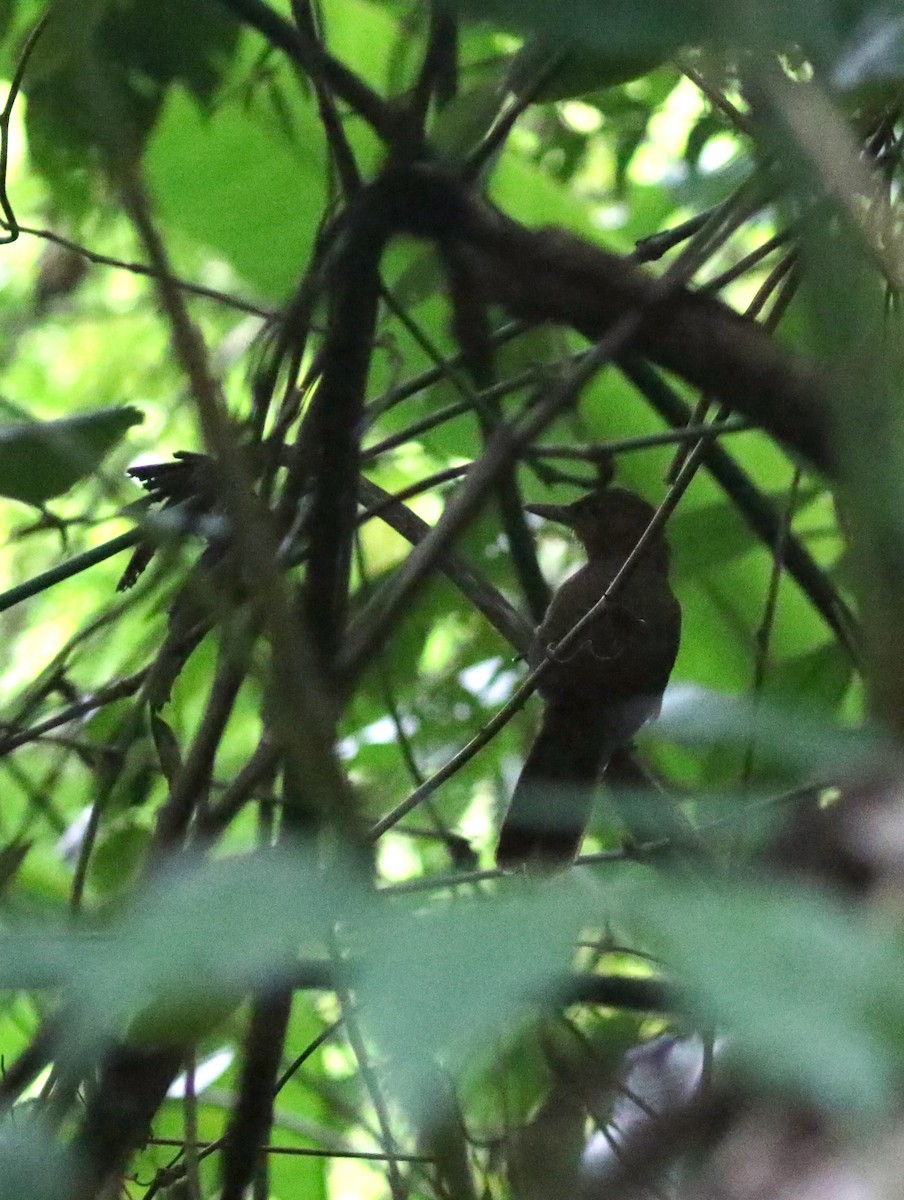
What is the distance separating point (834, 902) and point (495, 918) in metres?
0.11

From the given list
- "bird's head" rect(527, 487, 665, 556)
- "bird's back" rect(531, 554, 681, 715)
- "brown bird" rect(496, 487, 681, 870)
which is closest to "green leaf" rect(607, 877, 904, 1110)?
"brown bird" rect(496, 487, 681, 870)

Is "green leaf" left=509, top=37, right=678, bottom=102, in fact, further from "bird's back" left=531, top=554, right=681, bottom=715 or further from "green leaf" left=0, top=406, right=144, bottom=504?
"bird's back" left=531, top=554, right=681, bottom=715

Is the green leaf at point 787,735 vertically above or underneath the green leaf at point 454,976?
above

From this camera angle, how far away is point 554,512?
2309 millimetres

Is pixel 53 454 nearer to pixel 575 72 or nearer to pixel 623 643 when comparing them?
pixel 575 72

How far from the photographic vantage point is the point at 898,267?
27.3 inches

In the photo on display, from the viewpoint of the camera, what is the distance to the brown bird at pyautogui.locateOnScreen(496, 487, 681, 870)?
2.06 metres

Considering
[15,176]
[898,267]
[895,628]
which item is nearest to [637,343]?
[898,267]

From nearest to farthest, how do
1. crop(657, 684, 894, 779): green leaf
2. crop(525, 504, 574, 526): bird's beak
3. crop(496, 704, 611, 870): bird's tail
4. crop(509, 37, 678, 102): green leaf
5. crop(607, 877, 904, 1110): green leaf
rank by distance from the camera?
crop(607, 877, 904, 1110): green leaf, crop(657, 684, 894, 779): green leaf, crop(509, 37, 678, 102): green leaf, crop(496, 704, 611, 870): bird's tail, crop(525, 504, 574, 526): bird's beak

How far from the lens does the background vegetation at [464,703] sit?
36 centimetres

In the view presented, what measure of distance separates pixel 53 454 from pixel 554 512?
1122 mm

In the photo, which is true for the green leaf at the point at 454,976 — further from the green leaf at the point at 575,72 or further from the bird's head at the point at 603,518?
the bird's head at the point at 603,518

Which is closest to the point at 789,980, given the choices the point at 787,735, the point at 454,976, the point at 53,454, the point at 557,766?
the point at 454,976

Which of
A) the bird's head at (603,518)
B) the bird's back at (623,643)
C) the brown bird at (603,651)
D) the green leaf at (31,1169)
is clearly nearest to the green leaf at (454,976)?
the green leaf at (31,1169)
